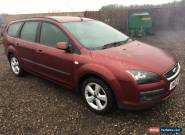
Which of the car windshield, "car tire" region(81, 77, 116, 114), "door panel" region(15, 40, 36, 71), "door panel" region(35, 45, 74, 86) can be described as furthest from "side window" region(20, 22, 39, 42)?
"car tire" region(81, 77, 116, 114)

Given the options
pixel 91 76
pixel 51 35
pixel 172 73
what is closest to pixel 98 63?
pixel 91 76

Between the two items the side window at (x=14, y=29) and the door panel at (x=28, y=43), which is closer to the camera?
the door panel at (x=28, y=43)

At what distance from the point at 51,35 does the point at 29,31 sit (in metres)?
1.02

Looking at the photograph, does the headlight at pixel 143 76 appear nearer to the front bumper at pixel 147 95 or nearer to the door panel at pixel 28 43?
the front bumper at pixel 147 95

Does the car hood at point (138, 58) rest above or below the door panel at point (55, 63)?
above

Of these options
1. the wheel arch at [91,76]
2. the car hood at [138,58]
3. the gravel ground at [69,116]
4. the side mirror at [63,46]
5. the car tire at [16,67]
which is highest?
the side mirror at [63,46]

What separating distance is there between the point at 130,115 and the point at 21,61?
3240 millimetres

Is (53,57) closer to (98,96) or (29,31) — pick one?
(98,96)

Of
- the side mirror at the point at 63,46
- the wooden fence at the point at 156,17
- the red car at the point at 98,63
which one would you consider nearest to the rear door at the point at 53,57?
the red car at the point at 98,63

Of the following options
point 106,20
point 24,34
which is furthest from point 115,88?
point 106,20

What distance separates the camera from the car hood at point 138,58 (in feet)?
11.5

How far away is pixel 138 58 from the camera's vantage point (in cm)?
369

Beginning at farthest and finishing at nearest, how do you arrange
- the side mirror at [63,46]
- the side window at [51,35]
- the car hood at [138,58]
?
the side window at [51,35], the side mirror at [63,46], the car hood at [138,58]

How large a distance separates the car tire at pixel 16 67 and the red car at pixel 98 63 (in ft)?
1.77
